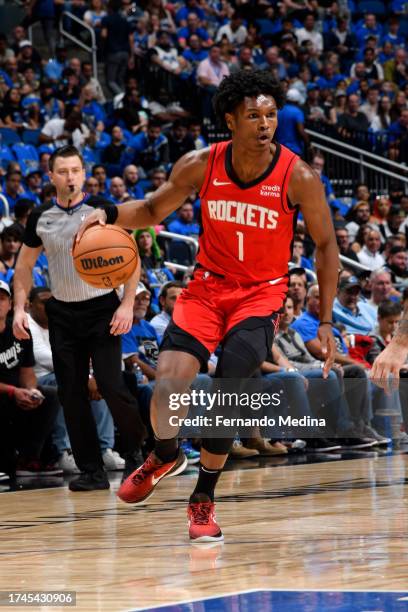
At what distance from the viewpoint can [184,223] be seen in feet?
46.8

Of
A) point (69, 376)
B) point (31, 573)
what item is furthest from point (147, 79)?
point (31, 573)

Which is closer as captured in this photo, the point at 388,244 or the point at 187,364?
the point at 187,364

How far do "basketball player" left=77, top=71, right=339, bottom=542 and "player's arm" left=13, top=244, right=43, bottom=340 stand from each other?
1.88m

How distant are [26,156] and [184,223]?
2088 mm

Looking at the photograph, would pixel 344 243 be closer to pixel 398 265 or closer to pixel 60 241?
pixel 398 265

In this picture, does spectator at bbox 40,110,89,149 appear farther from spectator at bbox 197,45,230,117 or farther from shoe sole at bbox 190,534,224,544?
shoe sole at bbox 190,534,224,544

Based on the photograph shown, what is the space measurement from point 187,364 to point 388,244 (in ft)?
34.0

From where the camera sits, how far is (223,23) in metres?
21.9

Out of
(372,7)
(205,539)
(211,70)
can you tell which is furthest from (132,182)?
(372,7)

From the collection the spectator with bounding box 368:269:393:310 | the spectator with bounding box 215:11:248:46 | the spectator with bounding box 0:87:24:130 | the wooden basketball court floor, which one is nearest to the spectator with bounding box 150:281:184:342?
the wooden basketball court floor

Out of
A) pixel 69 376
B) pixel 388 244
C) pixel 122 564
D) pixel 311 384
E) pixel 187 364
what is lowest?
pixel 388 244

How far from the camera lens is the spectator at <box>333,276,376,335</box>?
12430mm

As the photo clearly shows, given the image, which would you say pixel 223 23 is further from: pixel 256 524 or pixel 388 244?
pixel 256 524

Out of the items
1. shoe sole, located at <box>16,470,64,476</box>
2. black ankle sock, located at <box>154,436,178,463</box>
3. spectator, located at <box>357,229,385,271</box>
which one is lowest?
spectator, located at <box>357,229,385,271</box>
